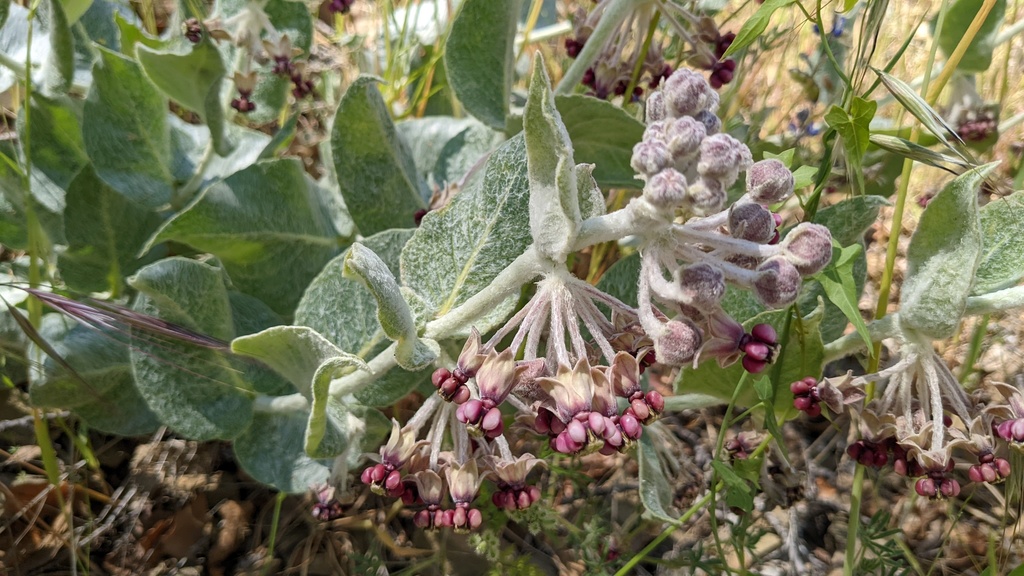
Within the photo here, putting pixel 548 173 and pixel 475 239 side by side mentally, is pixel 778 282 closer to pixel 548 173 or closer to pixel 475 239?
pixel 548 173

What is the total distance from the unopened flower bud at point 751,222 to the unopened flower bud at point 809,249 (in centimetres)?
6

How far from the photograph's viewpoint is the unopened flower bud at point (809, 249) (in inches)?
47.3

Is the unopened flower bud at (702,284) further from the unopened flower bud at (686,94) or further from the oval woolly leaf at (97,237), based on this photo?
the oval woolly leaf at (97,237)

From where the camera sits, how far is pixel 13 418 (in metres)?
2.49

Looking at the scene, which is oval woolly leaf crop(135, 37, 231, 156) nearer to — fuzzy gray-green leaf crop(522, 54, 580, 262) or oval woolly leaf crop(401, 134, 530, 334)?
oval woolly leaf crop(401, 134, 530, 334)

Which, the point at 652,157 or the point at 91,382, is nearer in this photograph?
the point at 652,157

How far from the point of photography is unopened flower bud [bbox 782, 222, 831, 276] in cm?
120

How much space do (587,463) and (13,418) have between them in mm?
1830

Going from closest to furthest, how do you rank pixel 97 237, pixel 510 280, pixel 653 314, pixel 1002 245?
1. pixel 653 314
2. pixel 510 280
3. pixel 1002 245
4. pixel 97 237

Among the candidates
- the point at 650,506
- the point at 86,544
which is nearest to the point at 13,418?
the point at 86,544

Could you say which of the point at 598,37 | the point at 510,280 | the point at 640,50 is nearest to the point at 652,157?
the point at 510,280

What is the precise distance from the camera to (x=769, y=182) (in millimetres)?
1215

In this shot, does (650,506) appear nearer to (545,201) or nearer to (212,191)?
(545,201)

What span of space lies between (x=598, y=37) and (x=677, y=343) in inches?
47.6
